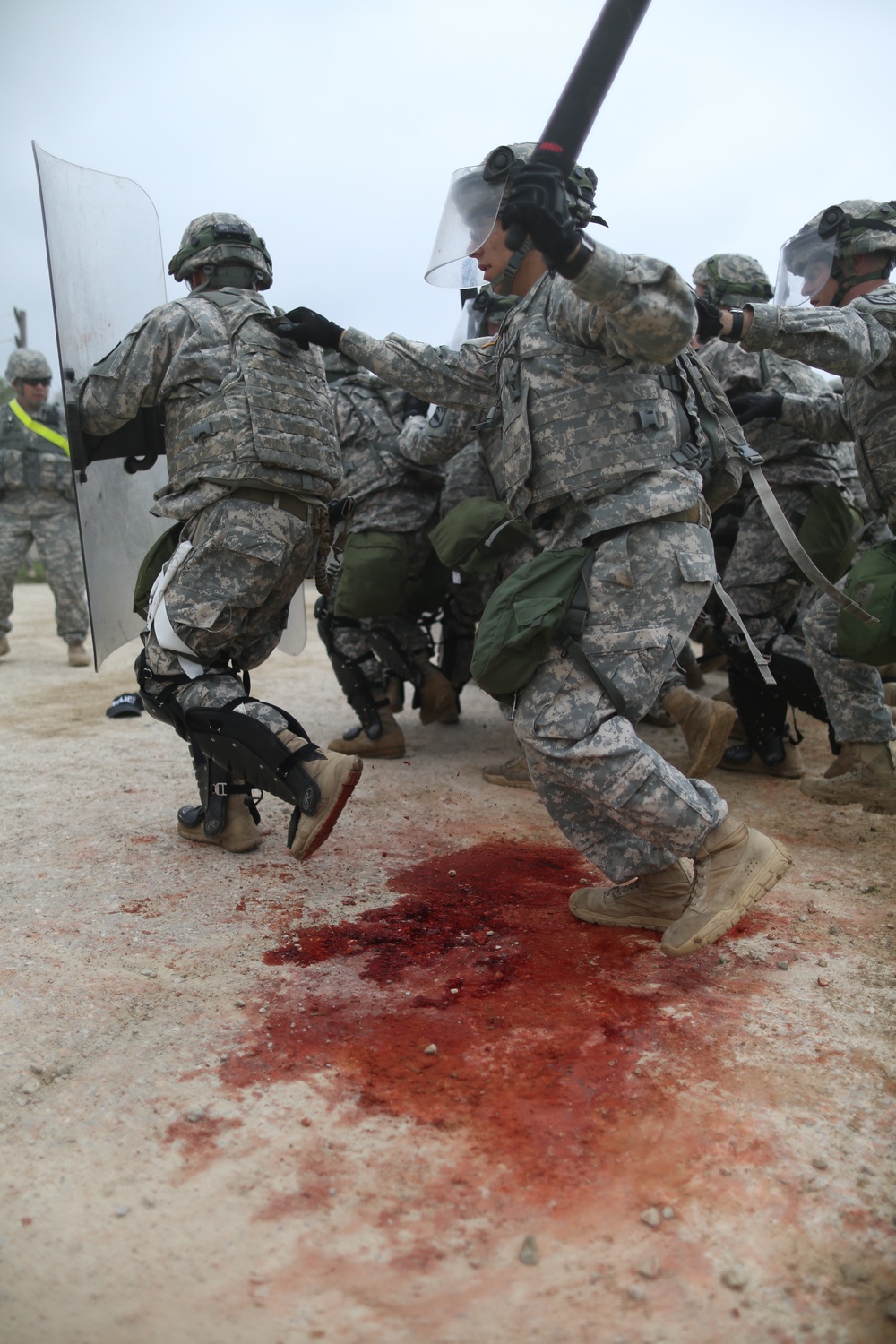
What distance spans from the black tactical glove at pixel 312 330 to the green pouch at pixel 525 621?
4.10ft

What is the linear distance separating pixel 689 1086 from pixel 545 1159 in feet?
1.32

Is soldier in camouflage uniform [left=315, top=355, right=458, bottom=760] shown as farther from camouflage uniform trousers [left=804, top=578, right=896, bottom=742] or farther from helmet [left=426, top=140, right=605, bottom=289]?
camouflage uniform trousers [left=804, top=578, right=896, bottom=742]

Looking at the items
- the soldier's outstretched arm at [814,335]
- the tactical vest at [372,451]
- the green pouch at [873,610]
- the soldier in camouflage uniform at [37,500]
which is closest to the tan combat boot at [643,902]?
the green pouch at [873,610]

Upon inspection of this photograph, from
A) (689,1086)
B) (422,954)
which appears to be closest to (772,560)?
(422,954)

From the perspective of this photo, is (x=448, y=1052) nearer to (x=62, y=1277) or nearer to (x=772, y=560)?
(x=62, y=1277)

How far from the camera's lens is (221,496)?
11.5ft

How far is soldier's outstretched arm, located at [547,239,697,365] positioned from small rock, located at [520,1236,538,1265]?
194 cm

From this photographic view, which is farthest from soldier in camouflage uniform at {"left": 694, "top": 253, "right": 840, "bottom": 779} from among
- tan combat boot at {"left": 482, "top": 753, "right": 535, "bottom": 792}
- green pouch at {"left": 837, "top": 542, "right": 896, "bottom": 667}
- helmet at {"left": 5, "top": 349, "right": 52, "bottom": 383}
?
helmet at {"left": 5, "top": 349, "right": 52, "bottom": 383}

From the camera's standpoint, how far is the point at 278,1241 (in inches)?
66.6

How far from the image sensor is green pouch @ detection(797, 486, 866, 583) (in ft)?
15.5

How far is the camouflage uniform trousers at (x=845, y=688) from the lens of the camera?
416 centimetres

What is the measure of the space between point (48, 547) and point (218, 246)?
5425 millimetres

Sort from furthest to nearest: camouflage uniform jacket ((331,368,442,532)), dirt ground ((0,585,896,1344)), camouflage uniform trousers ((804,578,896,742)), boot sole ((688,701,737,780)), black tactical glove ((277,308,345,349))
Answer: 1. camouflage uniform jacket ((331,368,442,532))
2. camouflage uniform trousers ((804,578,896,742))
3. boot sole ((688,701,737,780))
4. black tactical glove ((277,308,345,349))
5. dirt ground ((0,585,896,1344))

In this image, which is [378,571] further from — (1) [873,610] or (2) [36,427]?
(2) [36,427]
